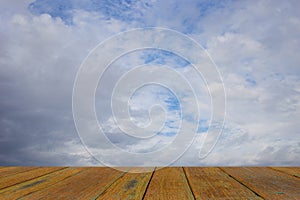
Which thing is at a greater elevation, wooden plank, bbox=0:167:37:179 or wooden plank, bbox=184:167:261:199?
wooden plank, bbox=0:167:37:179

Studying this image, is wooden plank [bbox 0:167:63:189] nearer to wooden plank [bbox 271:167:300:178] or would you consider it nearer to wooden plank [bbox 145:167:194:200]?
wooden plank [bbox 145:167:194:200]

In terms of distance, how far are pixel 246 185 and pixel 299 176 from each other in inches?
24.6

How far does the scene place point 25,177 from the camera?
2.15 metres

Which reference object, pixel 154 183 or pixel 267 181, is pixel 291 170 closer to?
pixel 267 181

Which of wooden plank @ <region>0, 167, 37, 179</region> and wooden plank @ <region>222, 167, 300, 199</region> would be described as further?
wooden plank @ <region>0, 167, 37, 179</region>

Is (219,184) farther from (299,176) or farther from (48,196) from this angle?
(48,196)

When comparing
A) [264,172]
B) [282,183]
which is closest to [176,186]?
[282,183]

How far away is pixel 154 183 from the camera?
184 cm

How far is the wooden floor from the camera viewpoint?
154 centimetres

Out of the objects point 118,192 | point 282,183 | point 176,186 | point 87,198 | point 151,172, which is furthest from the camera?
point 151,172

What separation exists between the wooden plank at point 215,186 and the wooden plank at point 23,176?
1156mm

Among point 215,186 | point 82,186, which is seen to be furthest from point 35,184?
point 215,186

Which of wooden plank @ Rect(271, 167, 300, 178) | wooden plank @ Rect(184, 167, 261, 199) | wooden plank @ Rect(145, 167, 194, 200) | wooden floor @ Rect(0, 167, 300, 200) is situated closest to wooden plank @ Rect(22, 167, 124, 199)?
wooden floor @ Rect(0, 167, 300, 200)

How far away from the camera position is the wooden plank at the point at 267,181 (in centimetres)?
155
